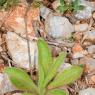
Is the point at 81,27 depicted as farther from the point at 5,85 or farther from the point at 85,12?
the point at 5,85

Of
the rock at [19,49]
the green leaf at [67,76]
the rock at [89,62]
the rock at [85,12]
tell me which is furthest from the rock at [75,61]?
the rock at [85,12]

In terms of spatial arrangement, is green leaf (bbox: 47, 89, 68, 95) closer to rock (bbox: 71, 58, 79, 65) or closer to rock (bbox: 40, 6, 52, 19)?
rock (bbox: 71, 58, 79, 65)

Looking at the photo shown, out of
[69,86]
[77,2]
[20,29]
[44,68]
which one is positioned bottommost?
[69,86]

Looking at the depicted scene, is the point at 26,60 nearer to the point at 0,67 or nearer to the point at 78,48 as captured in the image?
the point at 0,67

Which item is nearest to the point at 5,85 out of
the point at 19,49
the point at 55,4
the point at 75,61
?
the point at 19,49

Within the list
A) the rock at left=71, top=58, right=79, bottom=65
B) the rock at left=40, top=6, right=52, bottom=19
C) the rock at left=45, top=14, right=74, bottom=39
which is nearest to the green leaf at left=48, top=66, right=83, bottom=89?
the rock at left=71, top=58, right=79, bottom=65

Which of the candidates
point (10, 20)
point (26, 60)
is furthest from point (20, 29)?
point (26, 60)
